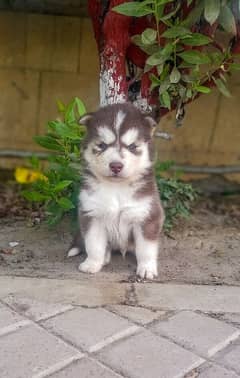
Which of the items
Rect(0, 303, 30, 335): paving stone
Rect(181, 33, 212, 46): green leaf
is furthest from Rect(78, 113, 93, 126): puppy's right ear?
Rect(0, 303, 30, 335): paving stone

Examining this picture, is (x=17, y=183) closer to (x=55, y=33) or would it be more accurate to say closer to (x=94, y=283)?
(x=55, y=33)

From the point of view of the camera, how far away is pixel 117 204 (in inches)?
136

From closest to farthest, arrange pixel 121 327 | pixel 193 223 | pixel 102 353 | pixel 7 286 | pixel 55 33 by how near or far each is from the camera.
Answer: pixel 102 353 → pixel 121 327 → pixel 7 286 → pixel 193 223 → pixel 55 33

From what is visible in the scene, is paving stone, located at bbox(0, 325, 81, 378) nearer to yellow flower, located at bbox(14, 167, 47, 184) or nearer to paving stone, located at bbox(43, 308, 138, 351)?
paving stone, located at bbox(43, 308, 138, 351)

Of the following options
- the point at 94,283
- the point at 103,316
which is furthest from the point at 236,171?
the point at 103,316

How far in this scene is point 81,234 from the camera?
3771 millimetres

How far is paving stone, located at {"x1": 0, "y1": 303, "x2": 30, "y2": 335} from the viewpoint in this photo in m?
2.76

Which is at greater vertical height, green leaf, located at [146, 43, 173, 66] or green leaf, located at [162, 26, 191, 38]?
green leaf, located at [162, 26, 191, 38]

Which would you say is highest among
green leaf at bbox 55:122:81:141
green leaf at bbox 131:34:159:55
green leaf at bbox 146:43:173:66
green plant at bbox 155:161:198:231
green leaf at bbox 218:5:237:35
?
green leaf at bbox 218:5:237:35

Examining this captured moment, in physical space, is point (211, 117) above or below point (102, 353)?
above

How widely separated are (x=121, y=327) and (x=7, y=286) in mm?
842

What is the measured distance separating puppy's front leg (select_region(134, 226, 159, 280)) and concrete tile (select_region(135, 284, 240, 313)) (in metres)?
0.14

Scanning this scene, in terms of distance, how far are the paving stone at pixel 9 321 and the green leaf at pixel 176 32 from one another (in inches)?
76.3

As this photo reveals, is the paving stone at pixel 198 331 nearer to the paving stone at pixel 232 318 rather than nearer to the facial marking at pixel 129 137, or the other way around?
the paving stone at pixel 232 318
